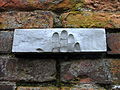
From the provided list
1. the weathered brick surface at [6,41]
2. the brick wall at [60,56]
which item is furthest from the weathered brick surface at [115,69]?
the weathered brick surface at [6,41]

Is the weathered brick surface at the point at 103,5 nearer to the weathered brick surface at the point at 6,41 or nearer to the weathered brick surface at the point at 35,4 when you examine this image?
the weathered brick surface at the point at 35,4

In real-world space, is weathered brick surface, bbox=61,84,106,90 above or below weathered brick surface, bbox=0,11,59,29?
below

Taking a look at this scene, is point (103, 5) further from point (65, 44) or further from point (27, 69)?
point (27, 69)

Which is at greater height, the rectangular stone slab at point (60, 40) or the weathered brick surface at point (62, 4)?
the weathered brick surface at point (62, 4)

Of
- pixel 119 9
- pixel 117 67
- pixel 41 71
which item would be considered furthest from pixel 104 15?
pixel 41 71

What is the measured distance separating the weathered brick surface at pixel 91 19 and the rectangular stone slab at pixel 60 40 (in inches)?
2.2

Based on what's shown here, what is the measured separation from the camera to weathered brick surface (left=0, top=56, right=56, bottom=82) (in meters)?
0.98

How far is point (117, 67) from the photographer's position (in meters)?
0.99

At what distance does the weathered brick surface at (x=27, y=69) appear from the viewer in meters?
0.98

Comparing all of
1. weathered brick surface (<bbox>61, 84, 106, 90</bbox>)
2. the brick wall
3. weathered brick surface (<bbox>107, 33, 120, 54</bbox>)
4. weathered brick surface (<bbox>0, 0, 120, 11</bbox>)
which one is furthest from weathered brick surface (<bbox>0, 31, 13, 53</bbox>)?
weathered brick surface (<bbox>107, 33, 120, 54</bbox>)

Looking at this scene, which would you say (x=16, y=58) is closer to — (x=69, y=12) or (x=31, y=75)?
(x=31, y=75)

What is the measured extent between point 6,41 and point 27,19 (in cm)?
12

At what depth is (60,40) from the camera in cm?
98

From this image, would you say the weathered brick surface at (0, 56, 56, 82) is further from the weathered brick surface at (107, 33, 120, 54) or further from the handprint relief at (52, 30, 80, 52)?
the weathered brick surface at (107, 33, 120, 54)
